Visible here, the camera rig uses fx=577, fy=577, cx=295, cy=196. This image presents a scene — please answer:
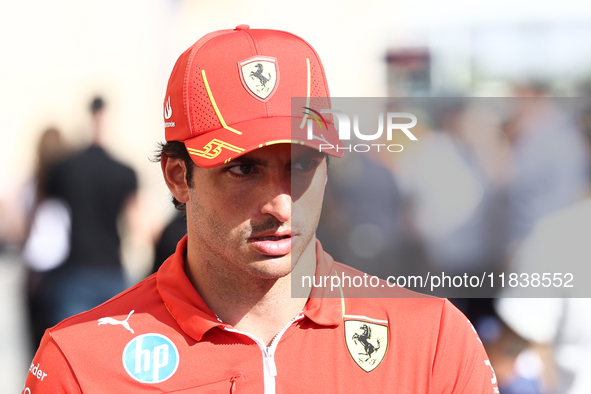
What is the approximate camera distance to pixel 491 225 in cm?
307

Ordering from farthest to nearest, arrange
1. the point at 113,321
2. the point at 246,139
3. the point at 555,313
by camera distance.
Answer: the point at 555,313, the point at 113,321, the point at 246,139

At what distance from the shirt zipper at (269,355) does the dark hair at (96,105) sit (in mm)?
2701

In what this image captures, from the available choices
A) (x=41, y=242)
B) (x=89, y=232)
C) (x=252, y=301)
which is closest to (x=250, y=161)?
(x=252, y=301)

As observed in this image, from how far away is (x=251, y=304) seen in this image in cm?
153

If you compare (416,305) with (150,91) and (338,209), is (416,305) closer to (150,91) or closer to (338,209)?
(338,209)

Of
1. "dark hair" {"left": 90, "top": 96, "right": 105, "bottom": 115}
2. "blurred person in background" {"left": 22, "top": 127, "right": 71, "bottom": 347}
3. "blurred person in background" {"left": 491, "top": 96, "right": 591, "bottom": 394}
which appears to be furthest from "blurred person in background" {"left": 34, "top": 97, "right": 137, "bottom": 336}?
"blurred person in background" {"left": 491, "top": 96, "right": 591, "bottom": 394}

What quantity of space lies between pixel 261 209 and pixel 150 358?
0.47 metres

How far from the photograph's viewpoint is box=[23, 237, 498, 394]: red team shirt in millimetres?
1418

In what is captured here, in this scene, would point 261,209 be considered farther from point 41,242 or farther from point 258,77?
point 41,242

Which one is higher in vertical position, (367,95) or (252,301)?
(367,95)

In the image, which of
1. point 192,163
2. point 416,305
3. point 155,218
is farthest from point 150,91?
point 416,305

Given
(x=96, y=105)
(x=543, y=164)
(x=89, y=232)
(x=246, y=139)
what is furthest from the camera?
(x=96, y=105)

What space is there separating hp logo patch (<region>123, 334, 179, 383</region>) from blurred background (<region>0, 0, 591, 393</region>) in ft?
5.92

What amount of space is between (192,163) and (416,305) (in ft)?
2.36
